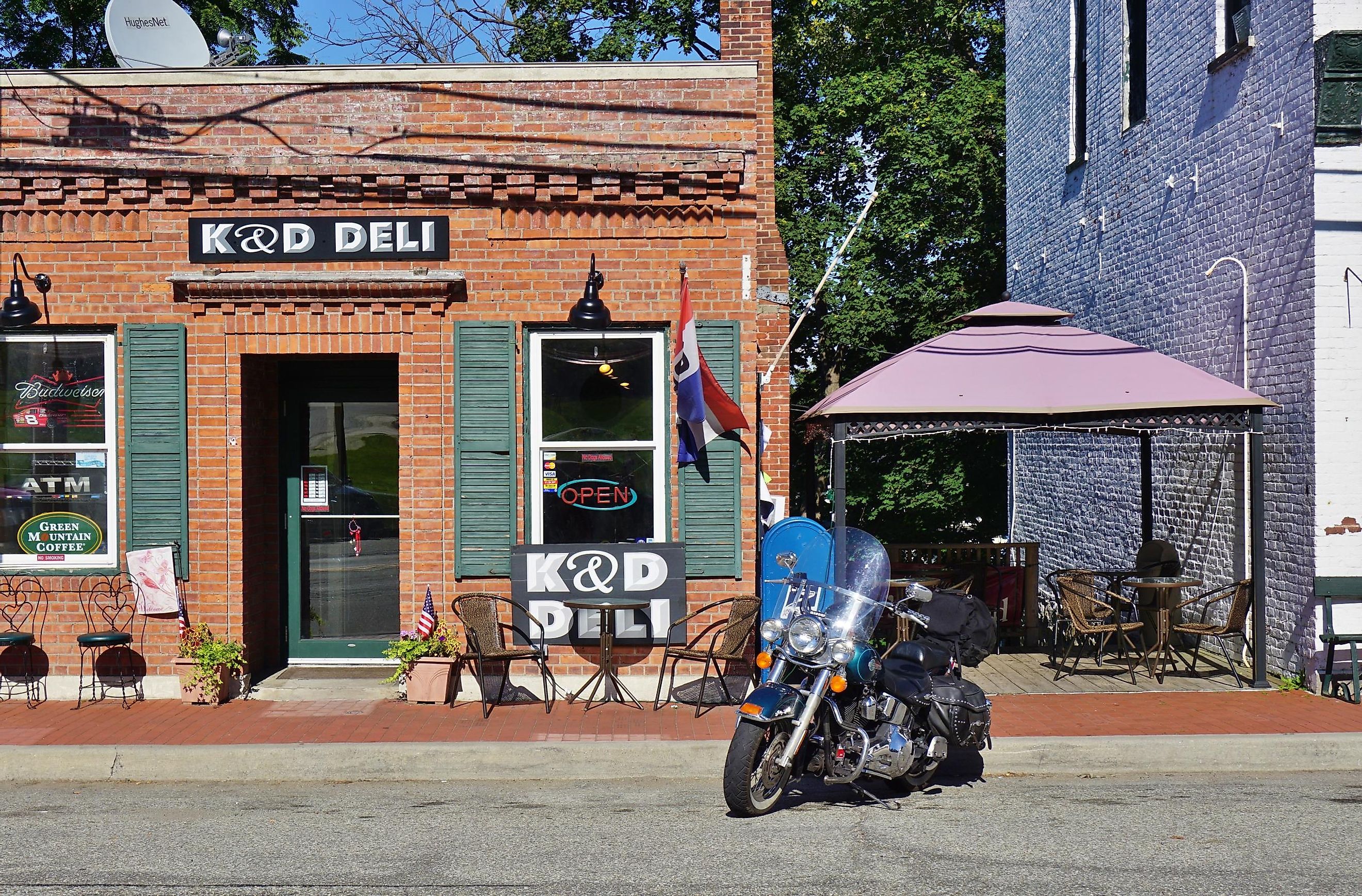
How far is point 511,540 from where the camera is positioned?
9953 mm

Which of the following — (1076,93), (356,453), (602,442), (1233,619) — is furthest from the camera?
(1076,93)

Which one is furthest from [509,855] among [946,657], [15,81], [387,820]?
[15,81]

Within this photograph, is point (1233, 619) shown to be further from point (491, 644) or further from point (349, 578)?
point (349, 578)

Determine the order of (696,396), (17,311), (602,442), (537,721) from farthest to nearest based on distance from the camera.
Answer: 1. (602,442)
2. (17,311)
3. (696,396)
4. (537,721)

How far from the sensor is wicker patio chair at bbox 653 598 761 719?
31.1 ft

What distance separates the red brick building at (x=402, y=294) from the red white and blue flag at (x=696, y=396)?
0.26 metres

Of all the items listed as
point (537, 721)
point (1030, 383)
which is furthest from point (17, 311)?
point (1030, 383)

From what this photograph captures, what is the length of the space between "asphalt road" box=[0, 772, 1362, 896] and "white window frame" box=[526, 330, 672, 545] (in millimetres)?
2580

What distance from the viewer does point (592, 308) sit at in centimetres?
965

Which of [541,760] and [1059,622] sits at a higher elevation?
[1059,622]

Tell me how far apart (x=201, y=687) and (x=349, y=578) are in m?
1.64

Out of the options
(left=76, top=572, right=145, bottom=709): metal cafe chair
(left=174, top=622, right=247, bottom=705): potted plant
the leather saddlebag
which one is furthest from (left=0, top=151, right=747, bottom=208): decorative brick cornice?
the leather saddlebag

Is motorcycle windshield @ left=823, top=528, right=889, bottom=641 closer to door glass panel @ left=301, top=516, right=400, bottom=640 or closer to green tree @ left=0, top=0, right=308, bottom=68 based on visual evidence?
door glass panel @ left=301, top=516, right=400, bottom=640

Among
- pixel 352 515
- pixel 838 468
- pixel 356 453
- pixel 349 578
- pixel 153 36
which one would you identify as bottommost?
pixel 349 578
